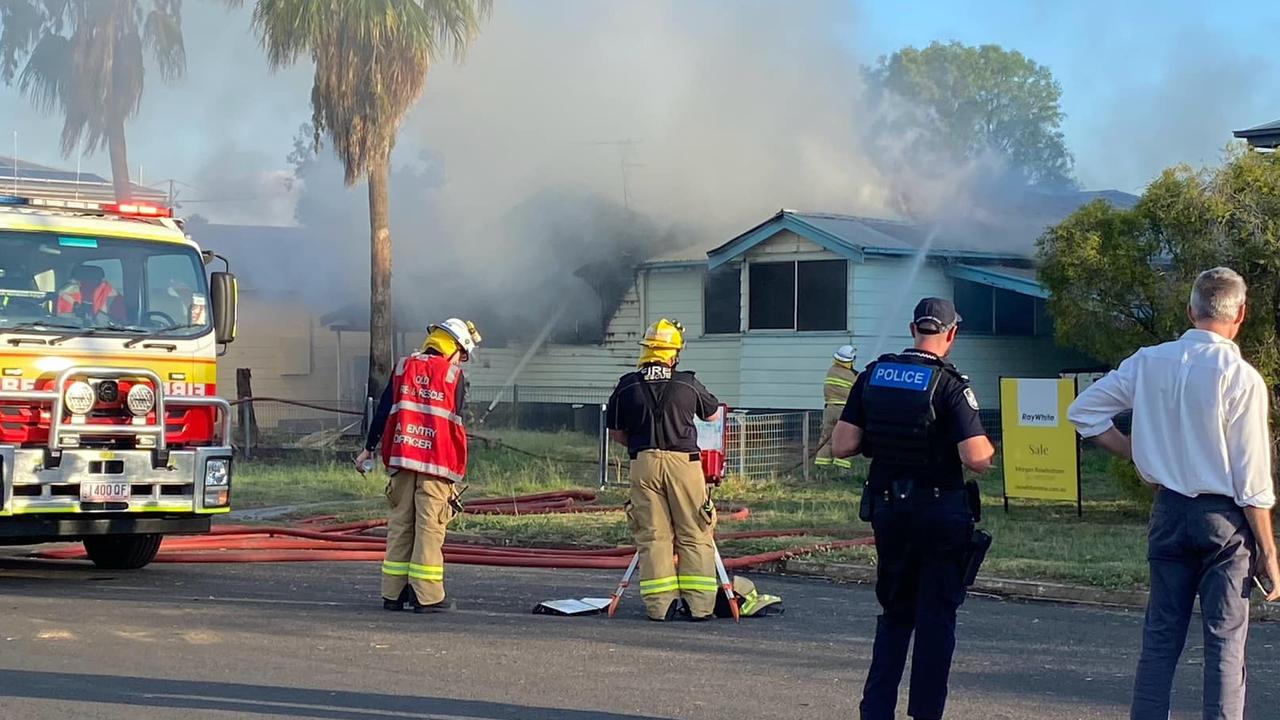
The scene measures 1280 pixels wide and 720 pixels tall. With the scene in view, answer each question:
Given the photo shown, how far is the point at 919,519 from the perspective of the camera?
5.56 meters

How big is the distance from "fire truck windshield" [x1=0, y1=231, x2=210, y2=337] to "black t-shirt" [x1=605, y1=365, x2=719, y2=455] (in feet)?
11.4

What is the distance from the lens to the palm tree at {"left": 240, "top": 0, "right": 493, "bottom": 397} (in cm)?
2072

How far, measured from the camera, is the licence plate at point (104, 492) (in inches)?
390

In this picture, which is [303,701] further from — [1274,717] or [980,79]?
[980,79]

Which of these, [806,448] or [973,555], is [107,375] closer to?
[973,555]

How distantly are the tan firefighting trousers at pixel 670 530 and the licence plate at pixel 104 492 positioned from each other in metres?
3.52

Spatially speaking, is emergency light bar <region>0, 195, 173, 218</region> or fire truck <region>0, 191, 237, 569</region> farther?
emergency light bar <region>0, 195, 173, 218</region>

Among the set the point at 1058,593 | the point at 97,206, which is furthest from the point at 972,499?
the point at 97,206

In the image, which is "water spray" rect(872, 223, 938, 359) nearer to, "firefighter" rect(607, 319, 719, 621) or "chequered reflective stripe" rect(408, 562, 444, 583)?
"firefighter" rect(607, 319, 719, 621)

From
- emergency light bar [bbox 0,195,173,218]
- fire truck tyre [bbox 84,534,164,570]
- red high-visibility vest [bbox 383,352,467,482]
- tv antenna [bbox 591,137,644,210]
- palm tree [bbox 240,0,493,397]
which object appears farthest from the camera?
tv antenna [bbox 591,137,644,210]

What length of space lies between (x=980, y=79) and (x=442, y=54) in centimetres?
5030

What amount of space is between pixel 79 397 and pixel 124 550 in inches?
68.1

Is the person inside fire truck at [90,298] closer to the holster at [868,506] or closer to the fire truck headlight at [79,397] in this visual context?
the fire truck headlight at [79,397]

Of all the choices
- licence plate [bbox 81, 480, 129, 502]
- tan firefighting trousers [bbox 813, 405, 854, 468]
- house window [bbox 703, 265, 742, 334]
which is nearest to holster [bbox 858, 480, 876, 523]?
licence plate [bbox 81, 480, 129, 502]
